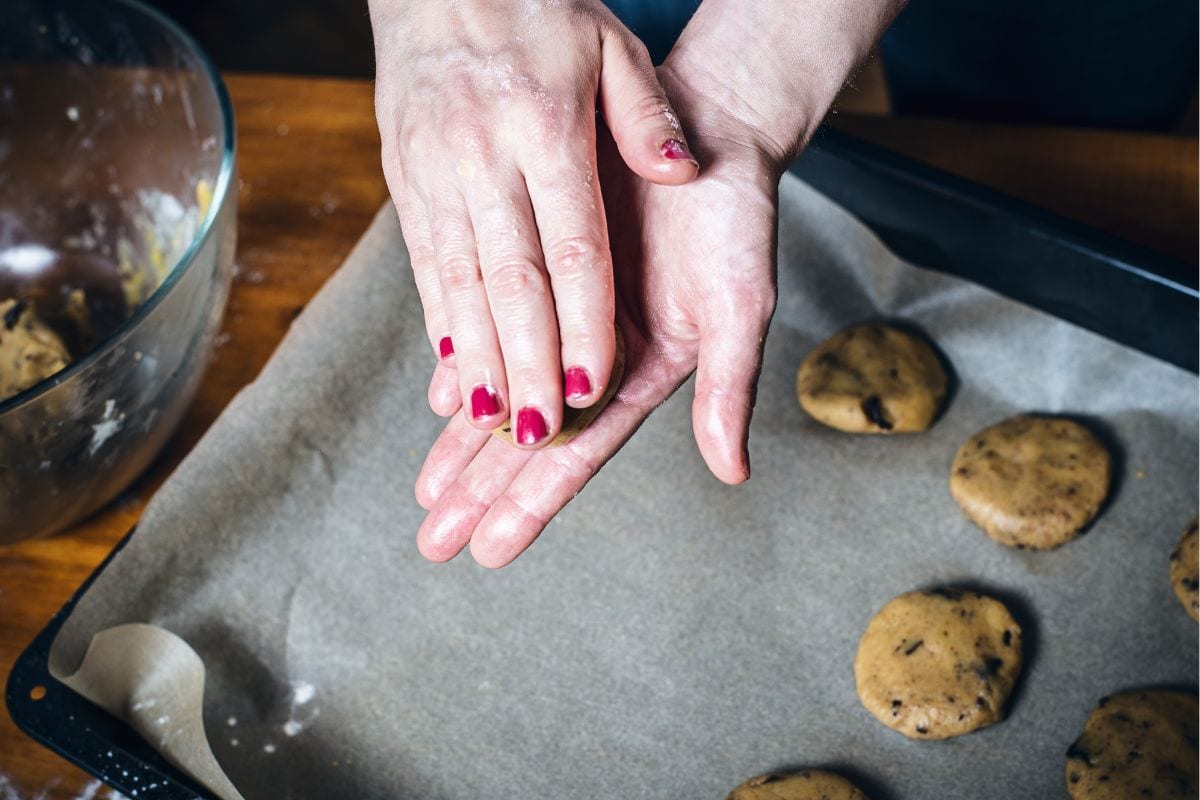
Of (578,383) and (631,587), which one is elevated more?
(578,383)

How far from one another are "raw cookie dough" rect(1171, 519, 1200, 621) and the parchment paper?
0.02m

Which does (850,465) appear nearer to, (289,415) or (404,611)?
(404,611)

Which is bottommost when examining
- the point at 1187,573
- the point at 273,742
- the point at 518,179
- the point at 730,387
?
the point at 273,742

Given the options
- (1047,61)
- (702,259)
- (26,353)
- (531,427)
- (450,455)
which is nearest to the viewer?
(531,427)

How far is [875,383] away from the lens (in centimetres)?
120

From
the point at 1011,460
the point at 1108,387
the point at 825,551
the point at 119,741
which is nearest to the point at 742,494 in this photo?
the point at 825,551

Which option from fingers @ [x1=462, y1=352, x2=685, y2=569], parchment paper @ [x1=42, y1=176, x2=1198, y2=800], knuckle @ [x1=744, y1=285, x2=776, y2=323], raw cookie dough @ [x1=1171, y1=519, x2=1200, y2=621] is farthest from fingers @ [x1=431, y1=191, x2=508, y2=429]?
raw cookie dough @ [x1=1171, y1=519, x2=1200, y2=621]

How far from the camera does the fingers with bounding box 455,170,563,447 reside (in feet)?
2.69

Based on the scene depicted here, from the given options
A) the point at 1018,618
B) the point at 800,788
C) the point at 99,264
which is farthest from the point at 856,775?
the point at 99,264

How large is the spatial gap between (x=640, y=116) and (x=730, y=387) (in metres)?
0.24

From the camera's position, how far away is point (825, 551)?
44.7 inches

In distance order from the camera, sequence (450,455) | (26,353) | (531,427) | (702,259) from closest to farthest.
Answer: (531,427) → (702,259) → (450,455) → (26,353)

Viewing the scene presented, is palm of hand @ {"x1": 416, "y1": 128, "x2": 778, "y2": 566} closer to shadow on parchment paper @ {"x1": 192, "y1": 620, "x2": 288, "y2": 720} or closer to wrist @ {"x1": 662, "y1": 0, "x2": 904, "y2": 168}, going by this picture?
wrist @ {"x1": 662, "y1": 0, "x2": 904, "y2": 168}

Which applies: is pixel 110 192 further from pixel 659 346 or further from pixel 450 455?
pixel 659 346
